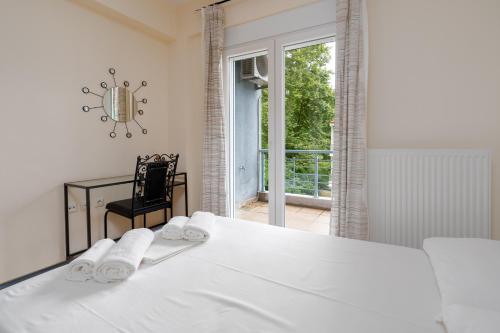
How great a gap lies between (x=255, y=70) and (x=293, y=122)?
0.74 metres

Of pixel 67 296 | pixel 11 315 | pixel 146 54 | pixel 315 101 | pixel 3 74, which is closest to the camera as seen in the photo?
pixel 11 315

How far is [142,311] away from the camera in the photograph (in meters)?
0.86

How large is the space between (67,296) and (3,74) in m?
1.96

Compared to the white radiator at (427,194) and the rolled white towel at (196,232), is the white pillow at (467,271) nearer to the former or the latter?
the white radiator at (427,194)

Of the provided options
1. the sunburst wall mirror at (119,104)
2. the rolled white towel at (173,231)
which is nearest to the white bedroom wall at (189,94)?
the sunburst wall mirror at (119,104)

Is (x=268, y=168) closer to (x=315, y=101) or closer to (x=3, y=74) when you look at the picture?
(x=315, y=101)

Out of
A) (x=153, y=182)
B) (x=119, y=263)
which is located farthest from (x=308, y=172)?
(x=119, y=263)

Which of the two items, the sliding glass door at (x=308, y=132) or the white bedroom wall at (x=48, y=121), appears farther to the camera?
the sliding glass door at (x=308, y=132)

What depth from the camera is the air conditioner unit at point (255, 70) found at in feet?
9.21

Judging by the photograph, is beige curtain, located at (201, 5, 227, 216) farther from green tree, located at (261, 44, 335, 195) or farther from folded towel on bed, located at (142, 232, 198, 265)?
folded towel on bed, located at (142, 232, 198, 265)

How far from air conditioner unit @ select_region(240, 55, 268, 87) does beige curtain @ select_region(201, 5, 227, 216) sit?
1.02 feet

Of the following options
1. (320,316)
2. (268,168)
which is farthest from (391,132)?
(320,316)

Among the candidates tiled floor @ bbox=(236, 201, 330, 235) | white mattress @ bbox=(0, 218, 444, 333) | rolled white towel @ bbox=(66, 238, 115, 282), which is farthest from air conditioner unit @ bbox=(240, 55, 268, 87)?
rolled white towel @ bbox=(66, 238, 115, 282)

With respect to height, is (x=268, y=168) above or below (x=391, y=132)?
below
